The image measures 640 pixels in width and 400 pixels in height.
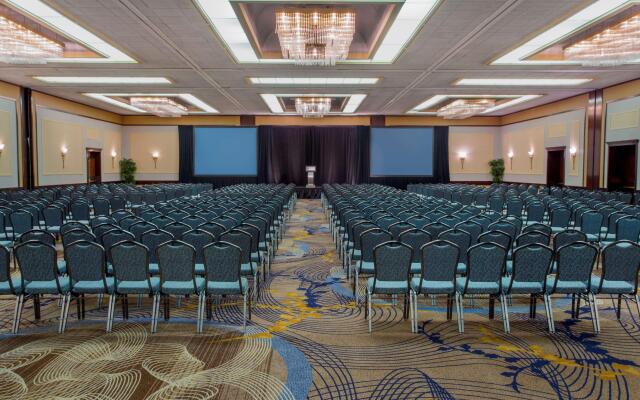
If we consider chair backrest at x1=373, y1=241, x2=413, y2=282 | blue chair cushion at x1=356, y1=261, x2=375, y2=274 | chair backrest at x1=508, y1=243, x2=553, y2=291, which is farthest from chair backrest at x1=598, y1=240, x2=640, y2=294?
blue chair cushion at x1=356, y1=261, x2=375, y2=274

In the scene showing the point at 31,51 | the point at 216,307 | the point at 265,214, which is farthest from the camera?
the point at 31,51

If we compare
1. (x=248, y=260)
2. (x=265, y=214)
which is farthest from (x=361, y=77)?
(x=248, y=260)

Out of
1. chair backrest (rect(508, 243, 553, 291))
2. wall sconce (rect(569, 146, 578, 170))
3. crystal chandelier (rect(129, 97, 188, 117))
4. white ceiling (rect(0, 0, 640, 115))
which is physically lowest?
chair backrest (rect(508, 243, 553, 291))

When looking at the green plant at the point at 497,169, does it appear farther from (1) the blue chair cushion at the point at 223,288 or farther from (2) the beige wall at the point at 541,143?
(1) the blue chair cushion at the point at 223,288

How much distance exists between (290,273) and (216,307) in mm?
2123

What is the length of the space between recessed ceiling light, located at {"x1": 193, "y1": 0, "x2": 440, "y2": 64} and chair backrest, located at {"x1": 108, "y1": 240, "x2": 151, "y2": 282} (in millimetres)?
5119

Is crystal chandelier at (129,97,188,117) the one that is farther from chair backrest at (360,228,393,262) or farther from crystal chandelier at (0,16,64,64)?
chair backrest at (360,228,393,262)

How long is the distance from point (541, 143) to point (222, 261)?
1987 cm

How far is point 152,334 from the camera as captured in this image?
469cm

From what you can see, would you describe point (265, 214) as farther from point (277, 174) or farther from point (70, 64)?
point (277, 174)

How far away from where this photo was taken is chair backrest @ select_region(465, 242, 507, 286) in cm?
471

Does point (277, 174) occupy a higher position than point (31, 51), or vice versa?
point (31, 51)

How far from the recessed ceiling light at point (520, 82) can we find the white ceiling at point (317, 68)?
0.51 meters

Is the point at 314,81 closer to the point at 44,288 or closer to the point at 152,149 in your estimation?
the point at 44,288
